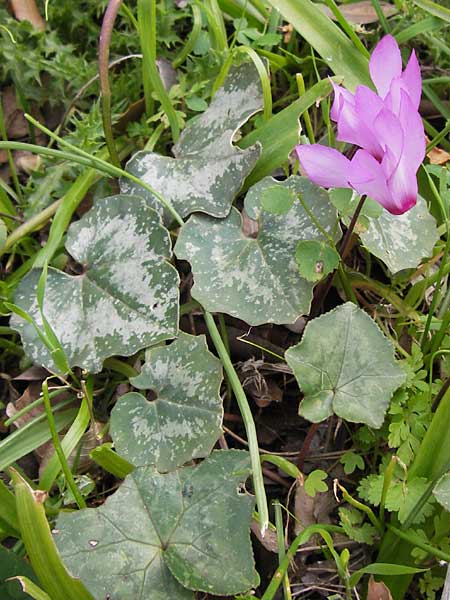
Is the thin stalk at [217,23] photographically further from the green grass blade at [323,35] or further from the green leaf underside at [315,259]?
the green leaf underside at [315,259]

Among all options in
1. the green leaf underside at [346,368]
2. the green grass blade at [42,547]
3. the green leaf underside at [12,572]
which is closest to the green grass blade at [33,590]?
the green grass blade at [42,547]

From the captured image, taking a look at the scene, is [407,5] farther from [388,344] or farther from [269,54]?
[388,344]

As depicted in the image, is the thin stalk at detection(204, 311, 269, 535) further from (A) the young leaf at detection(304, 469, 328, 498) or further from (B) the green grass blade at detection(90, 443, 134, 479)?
(B) the green grass blade at detection(90, 443, 134, 479)

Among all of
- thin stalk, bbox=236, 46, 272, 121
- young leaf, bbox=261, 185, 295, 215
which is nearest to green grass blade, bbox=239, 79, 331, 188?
thin stalk, bbox=236, 46, 272, 121

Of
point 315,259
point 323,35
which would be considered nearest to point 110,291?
point 315,259

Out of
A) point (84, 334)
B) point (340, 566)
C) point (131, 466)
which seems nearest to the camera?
point (340, 566)

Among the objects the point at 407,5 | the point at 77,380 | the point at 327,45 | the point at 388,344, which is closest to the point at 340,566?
the point at 388,344
